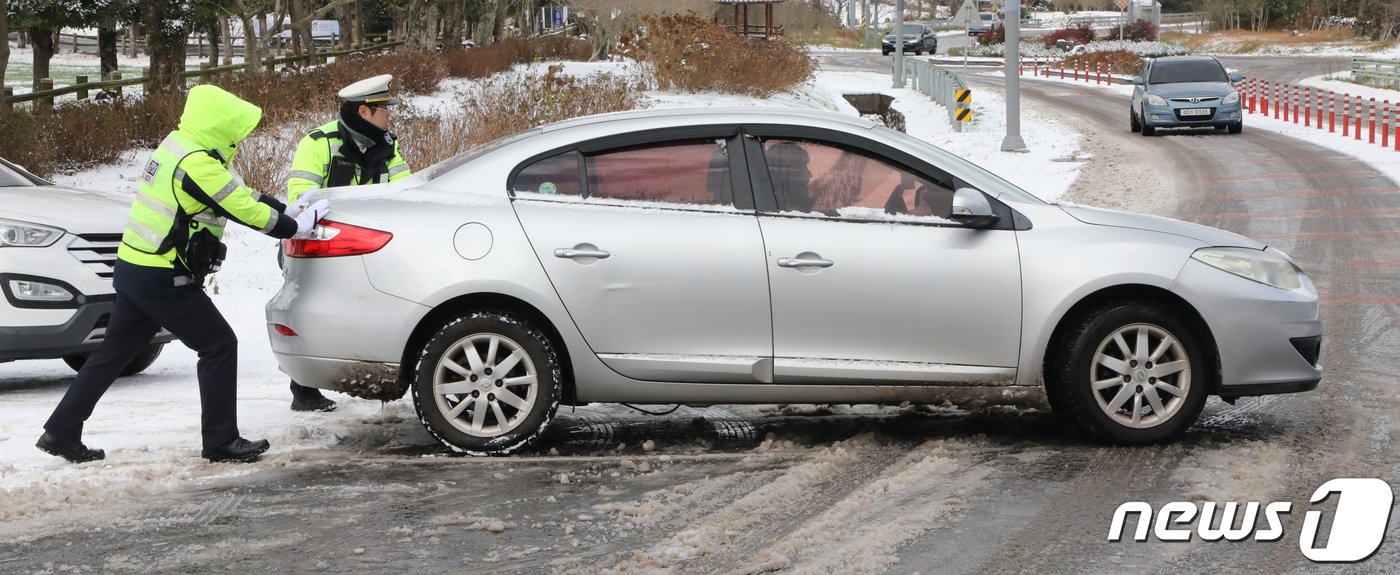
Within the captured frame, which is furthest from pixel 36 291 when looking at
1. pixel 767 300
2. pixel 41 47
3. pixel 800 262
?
pixel 41 47

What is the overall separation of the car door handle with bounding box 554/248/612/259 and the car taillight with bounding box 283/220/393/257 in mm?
701

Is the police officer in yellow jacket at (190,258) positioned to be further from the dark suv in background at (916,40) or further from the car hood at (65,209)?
the dark suv in background at (916,40)

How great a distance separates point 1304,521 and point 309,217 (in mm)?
3968

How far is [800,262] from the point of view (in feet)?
20.8

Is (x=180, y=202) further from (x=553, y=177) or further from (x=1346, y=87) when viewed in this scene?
(x=1346, y=87)

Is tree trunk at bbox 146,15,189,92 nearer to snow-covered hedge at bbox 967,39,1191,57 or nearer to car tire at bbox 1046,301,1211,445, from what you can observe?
car tire at bbox 1046,301,1211,445

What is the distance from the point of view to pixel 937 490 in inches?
230

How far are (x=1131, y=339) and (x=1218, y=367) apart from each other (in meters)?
0.39

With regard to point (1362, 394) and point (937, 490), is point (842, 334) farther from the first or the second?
point (1362, 394)

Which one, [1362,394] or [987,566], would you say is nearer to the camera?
[987,566]

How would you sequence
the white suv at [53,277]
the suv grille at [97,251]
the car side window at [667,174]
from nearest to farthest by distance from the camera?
the car side window at [667,174] < the white suv at [53,277] < the suv grille at [97,251]

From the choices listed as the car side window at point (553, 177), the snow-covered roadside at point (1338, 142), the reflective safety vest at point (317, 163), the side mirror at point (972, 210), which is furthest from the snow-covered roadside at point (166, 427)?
the snow-covered roadside at point (1338, 142)

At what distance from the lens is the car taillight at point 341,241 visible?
6426mm

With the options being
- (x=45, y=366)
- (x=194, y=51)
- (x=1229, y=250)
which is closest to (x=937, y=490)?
(x=1229, y=250)
